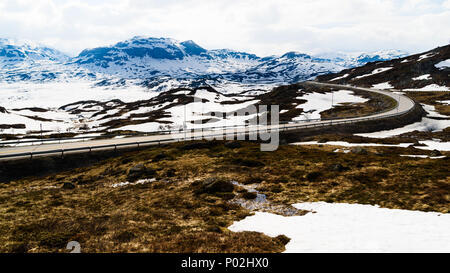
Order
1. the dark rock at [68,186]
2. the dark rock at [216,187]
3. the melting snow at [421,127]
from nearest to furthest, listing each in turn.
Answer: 1. the dark rock at [216,187]
2. the dark rock at [68,186]
3. the melting snow at [421,127]

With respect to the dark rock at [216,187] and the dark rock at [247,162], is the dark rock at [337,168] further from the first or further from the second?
the dark rock at [216,187]

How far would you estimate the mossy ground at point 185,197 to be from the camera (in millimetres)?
14766

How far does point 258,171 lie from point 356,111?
84.1 metres

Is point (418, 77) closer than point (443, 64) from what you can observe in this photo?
Yes

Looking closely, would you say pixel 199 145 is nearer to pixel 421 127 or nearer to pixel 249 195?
pixel 249 195

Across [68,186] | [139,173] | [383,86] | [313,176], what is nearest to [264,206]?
[313,176]

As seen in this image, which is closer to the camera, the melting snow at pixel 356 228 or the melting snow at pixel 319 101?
the melting snow at pixel 356 228

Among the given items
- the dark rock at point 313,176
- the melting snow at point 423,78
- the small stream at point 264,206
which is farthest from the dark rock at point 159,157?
the melting snow at point 423,78

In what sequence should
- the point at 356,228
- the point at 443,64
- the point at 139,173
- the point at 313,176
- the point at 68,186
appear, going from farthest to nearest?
the point at 443,64 → the point at 139,173 → the point at 68,186 → the point at 313,176 → the point at 356,228

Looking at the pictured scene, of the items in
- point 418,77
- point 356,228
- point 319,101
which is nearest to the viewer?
point 356,228

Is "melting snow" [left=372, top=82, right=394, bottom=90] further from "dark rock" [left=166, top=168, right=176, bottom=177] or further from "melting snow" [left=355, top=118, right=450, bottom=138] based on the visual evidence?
"dark rock" [left=166, top=168, right=176, bottom=177]

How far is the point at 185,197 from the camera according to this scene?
23.5m

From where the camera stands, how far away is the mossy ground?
14.8 meters
